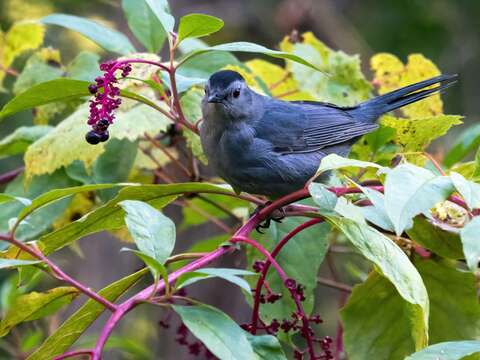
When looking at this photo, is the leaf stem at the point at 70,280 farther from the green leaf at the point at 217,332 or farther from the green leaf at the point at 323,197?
the green leaf at the point at 323,197

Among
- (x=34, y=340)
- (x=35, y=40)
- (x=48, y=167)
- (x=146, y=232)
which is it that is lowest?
(x=34, y=340)

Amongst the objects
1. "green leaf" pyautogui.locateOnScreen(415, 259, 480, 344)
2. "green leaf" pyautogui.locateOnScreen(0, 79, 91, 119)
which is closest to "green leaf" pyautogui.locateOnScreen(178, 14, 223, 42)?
"green leaf" pyautogui.locateOnScreen(0, 79, 91, 119)

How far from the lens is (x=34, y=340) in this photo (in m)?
3.29

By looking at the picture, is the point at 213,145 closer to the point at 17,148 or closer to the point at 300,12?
the point at 17,148

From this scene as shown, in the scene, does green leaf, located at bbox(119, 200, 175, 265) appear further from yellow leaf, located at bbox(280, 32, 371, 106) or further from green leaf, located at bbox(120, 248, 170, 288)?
A: yellow leaf, located at bbox(280, 32, 371, 106)

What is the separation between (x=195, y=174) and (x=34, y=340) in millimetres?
986

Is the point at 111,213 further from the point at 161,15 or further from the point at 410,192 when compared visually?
the point at 410,192

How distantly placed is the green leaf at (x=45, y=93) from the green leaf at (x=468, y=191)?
3.29ft

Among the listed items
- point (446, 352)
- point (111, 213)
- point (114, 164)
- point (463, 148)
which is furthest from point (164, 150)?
point (446, 352)

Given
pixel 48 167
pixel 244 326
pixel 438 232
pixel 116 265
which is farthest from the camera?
pixel 116 265

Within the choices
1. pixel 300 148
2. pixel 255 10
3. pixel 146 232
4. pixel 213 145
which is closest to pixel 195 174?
pixel 213 145

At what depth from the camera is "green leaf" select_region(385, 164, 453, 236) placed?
1570 millimetres

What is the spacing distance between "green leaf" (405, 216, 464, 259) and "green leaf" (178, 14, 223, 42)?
0.73 meters

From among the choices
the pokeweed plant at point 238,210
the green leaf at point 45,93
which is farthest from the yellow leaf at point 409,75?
the green leaf at point 45,93
